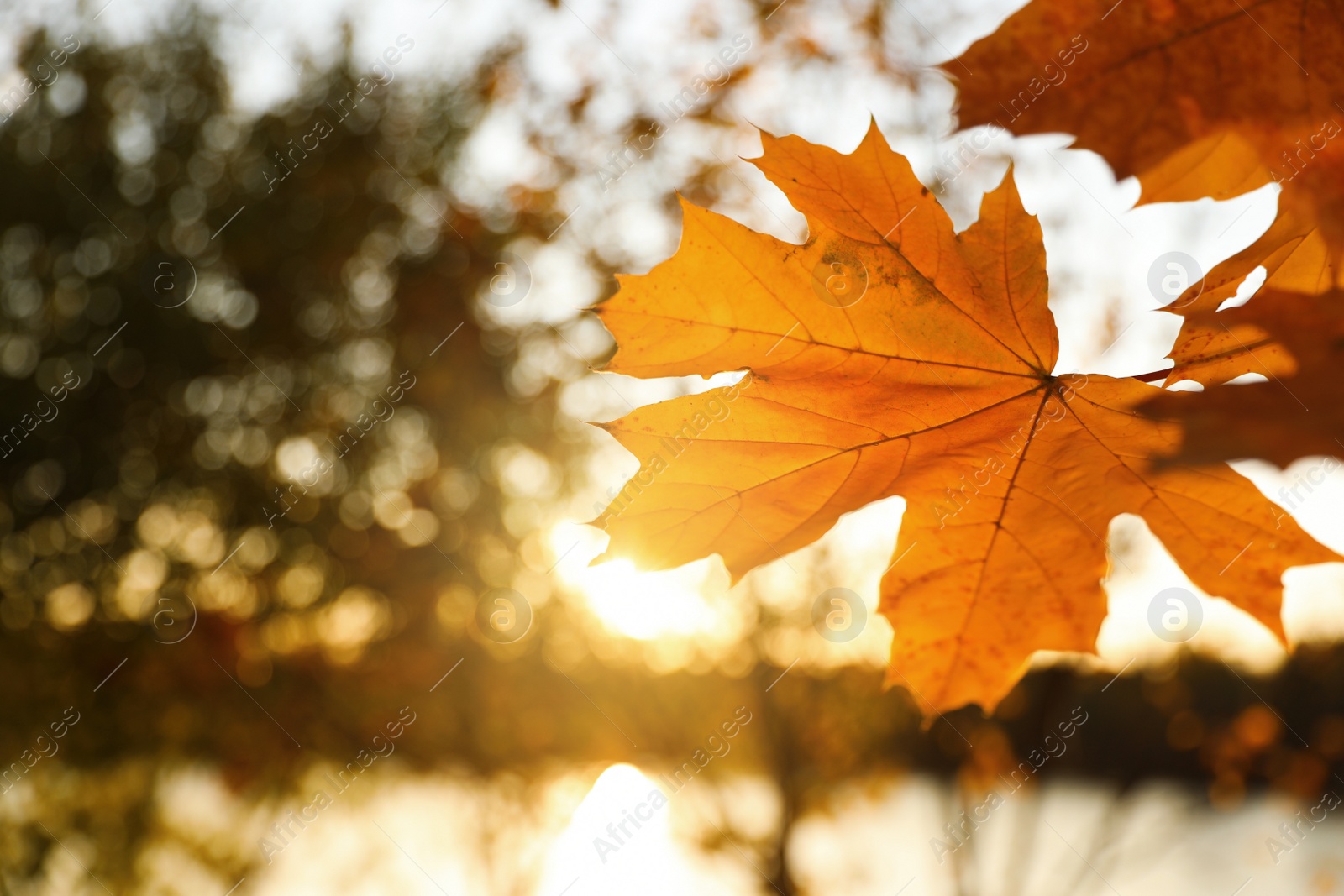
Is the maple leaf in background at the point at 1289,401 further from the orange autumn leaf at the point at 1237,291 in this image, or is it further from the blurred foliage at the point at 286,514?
the blurred foliage at the point at 286,514

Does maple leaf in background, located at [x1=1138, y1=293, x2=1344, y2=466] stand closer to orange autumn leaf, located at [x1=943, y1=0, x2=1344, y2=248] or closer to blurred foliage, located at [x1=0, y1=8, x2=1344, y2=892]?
orange autumn leaf, located at [x1=943, y1=0, x2=1344, y2=248]

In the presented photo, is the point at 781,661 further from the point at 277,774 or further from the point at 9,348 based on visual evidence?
the point at 9,348

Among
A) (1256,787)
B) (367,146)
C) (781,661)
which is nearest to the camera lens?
(781,661)

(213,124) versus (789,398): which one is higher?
(213,124)

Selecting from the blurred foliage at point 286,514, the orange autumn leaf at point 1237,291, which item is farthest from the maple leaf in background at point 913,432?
the blurred foliage at point 286,514

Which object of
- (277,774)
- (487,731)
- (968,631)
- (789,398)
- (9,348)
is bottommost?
(487,731)

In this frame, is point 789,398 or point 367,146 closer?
point 789,398

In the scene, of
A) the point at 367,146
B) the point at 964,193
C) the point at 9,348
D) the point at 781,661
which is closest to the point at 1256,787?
the point at 781,661
